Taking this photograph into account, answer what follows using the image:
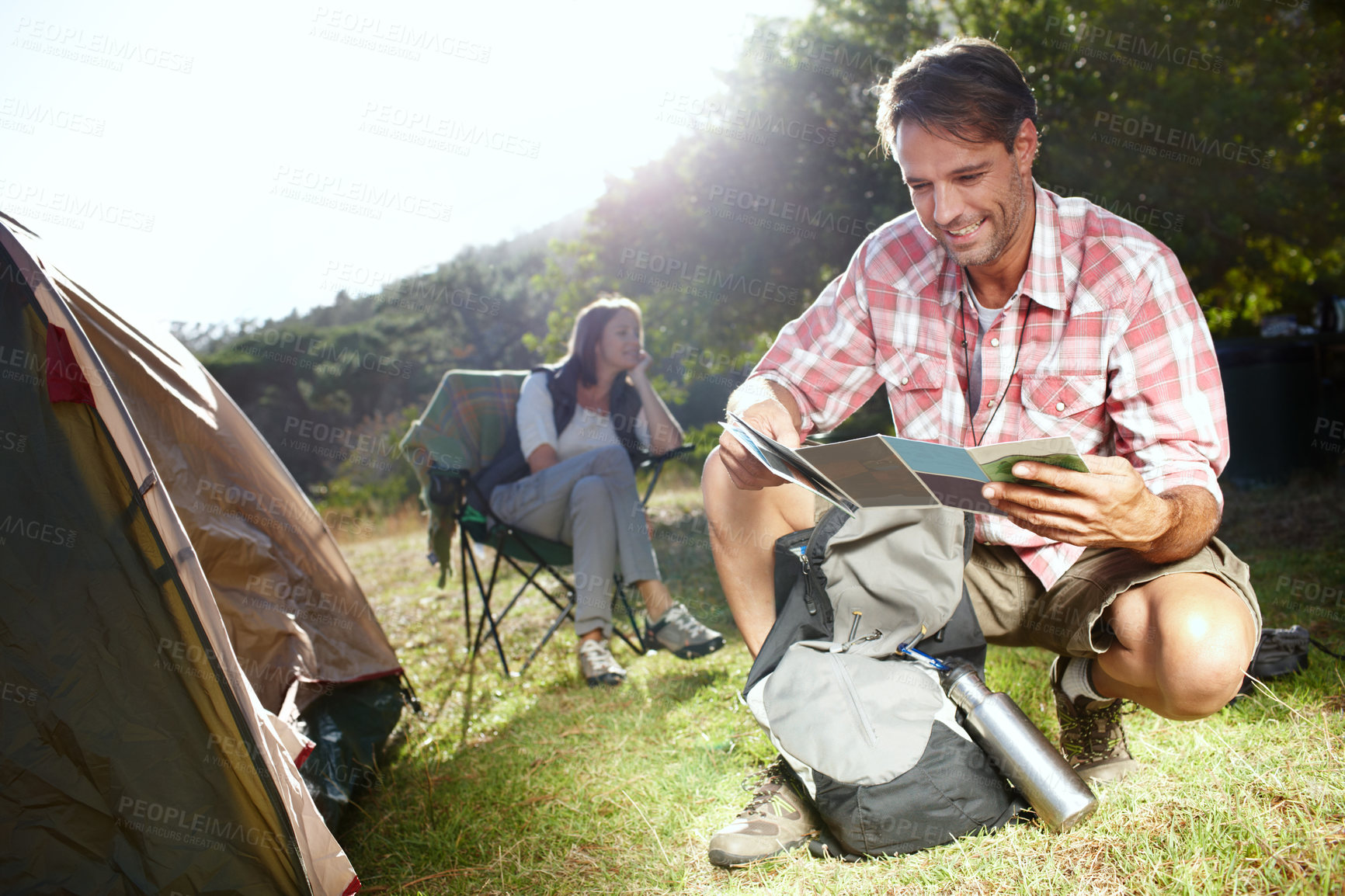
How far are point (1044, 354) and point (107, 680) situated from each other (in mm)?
1926

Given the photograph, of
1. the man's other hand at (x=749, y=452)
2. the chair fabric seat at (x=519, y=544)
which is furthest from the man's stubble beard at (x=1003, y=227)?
the chair fabric seat at (x=519, y=544)

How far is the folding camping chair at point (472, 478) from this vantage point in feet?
10.3

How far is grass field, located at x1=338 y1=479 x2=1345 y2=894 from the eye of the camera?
1.24 m

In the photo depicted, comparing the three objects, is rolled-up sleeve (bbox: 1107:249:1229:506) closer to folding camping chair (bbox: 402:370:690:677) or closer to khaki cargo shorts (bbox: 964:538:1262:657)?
khaki cargo shorts (bbox: 964:538:1262:657)

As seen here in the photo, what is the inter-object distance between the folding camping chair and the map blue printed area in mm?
2015

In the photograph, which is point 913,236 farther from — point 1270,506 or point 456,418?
point 1270,506

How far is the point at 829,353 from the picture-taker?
1.90 m

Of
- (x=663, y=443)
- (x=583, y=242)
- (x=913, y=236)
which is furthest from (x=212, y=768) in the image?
(x=583, y=242)

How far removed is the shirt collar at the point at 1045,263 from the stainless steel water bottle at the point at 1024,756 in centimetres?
77

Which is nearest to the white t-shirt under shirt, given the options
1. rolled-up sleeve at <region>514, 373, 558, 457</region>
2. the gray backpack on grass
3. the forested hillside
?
the gray backpack on grass

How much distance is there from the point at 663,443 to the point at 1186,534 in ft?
8.02

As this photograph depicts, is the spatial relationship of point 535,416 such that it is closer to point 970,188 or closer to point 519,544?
point 519,544

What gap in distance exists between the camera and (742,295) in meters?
6.35

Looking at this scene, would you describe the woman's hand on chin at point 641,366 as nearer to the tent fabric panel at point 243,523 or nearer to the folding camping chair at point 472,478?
the folding camping chair at point 472,478
